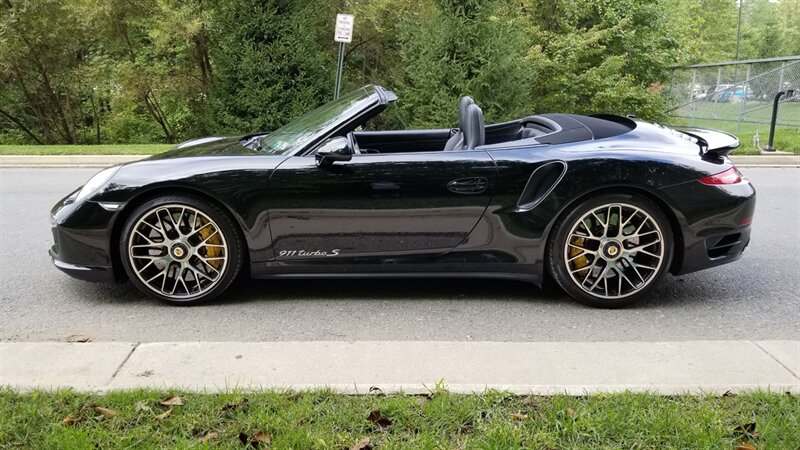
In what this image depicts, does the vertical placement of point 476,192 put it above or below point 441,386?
above

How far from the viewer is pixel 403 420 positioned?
252 centimetres

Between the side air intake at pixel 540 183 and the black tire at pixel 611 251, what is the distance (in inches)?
7.6

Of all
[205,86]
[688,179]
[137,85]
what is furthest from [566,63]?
[688,179]

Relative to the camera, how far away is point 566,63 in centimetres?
1539

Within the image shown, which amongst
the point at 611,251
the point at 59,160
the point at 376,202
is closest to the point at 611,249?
the point at 611,251

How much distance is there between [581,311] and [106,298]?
2.97 metres

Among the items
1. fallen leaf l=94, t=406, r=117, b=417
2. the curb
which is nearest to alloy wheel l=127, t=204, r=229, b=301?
fallen leaf l=94, t=406, r=117, b=417

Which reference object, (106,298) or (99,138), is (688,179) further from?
(99,138)

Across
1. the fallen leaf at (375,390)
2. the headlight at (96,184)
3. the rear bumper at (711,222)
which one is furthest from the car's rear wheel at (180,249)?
the rear bumper at (711,222)

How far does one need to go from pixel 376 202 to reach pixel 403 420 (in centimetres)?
163

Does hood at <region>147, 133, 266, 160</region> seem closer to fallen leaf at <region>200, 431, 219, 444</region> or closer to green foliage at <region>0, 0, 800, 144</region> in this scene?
fallen leaf at <region>200, 431, 219, 444</region>

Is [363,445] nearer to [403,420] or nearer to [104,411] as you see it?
[403,420]

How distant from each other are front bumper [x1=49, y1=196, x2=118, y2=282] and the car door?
3.24 ft

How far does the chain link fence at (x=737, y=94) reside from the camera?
54.3ft
